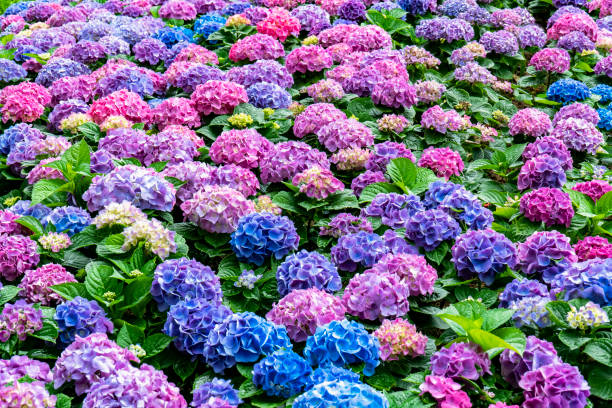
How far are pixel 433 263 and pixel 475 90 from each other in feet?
9.65

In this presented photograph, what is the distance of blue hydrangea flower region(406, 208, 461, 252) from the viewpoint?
13.5 feet

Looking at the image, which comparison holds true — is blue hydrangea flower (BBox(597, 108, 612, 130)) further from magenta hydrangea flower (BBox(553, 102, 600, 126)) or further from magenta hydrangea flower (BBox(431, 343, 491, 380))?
magenta hydrangea flower (BBox(431, 343, 491, 380))

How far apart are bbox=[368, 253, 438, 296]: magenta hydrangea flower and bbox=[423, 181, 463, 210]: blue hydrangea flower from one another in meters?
0.75

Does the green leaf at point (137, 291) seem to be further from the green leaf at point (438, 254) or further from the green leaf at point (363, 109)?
the green leaf at point (363, 109)

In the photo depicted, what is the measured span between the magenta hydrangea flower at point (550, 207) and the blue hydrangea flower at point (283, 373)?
6.45ft

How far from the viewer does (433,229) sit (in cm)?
411

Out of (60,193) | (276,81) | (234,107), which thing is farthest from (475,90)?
(60,193)

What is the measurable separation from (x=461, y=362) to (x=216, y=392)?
1.10 m

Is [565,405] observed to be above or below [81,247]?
above

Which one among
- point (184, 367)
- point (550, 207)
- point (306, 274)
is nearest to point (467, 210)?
point (550, 207)

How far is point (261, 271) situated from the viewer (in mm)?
4090

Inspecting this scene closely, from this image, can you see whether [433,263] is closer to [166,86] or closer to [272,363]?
[272,363]

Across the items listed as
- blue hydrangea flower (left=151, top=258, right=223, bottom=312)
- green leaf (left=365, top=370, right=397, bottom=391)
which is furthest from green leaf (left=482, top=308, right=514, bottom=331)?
blue hydrangea flower (left=151, top=258, right=223, bottom=312)

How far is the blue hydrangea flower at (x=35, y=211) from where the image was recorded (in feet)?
14.6
